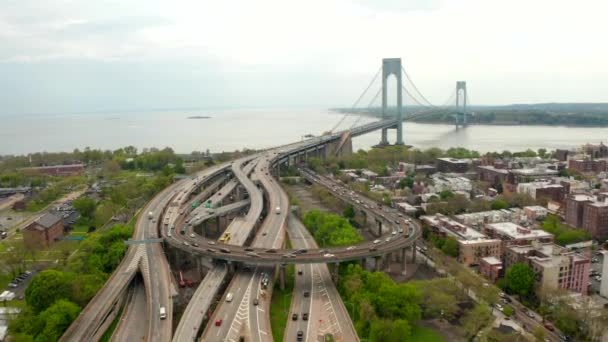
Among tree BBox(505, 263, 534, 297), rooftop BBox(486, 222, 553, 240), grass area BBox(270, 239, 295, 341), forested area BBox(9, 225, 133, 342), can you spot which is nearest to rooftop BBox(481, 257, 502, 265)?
tree BBox(505, 263, 534, 297)

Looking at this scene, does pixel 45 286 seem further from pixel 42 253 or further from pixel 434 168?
pixel 434 168

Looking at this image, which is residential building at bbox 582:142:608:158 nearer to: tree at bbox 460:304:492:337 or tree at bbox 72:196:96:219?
tree at bbox 460:304:492:337

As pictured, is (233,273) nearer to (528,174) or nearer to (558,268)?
(558,268)

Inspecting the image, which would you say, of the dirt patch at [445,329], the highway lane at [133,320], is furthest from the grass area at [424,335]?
the highway lane at [133,320]

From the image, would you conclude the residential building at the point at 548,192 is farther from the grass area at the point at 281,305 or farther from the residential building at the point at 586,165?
the grass area at the point at 281,305

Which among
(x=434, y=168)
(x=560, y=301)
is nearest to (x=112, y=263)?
(x=560, y=301)

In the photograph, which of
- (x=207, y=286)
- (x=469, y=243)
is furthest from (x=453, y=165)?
(x=207, y=286)
